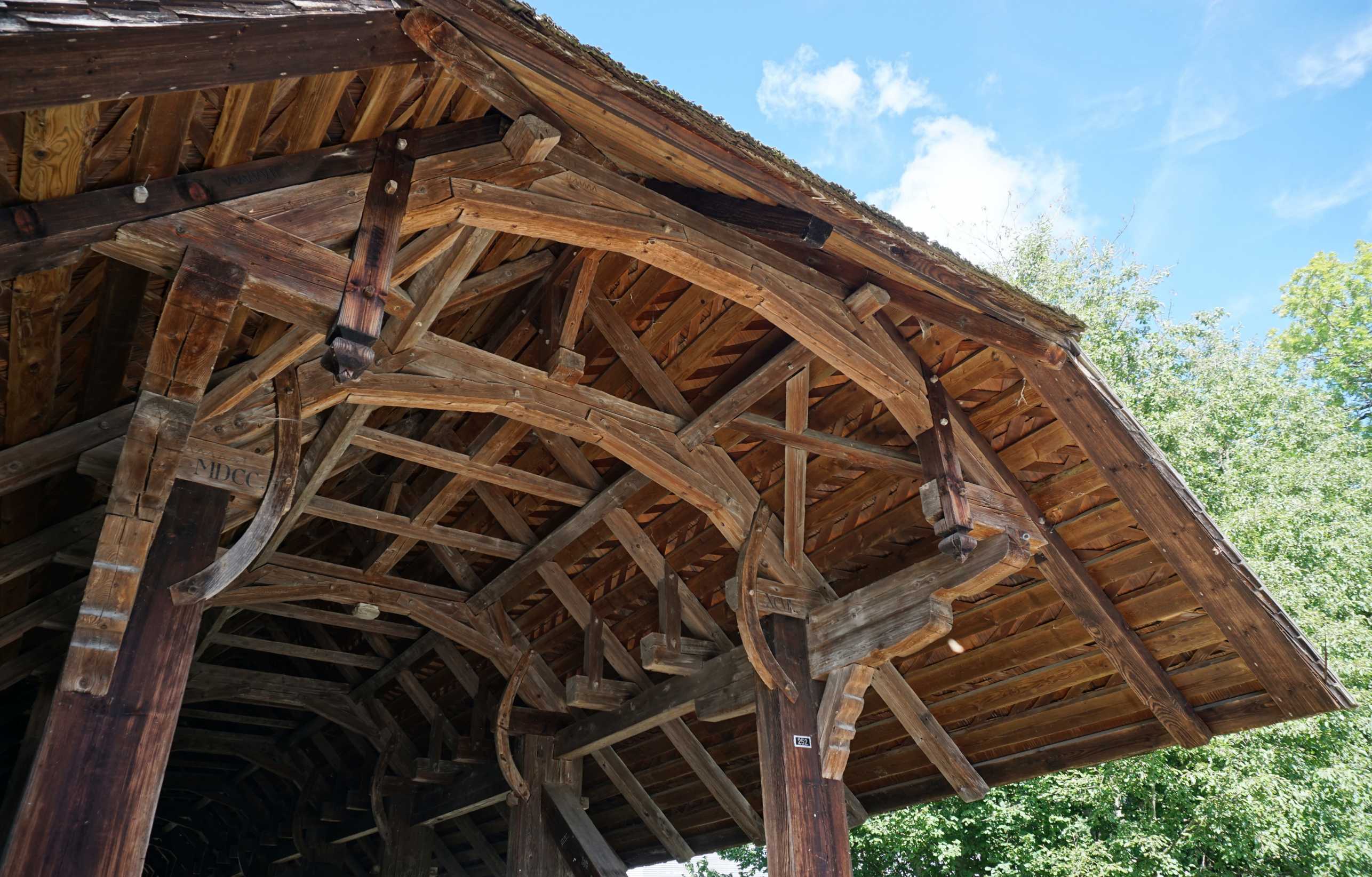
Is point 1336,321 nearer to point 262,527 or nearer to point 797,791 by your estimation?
point 797,791

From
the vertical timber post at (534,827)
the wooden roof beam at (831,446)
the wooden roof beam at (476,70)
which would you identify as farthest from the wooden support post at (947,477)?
the vertical timber post at (534,827)

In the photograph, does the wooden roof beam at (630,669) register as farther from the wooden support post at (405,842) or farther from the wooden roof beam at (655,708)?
the wooden support post at (405,842)

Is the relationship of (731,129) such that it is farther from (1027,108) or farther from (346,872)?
(1027,108)

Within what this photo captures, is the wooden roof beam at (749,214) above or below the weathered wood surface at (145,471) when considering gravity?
above

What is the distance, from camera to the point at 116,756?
Result: 3.18 m

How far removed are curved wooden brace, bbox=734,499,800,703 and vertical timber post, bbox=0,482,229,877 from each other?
2733 millimetres

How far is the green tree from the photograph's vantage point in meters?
16.1

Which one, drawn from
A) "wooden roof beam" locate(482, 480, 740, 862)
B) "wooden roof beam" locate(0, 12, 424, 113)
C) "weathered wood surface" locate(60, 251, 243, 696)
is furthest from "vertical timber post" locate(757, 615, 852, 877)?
"wooden roof beam" locate(0, 12, 424, 113)

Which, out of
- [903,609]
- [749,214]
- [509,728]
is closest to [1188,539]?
[903,609]

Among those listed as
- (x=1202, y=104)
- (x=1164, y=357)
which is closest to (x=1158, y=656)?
(x=1164, y=357)

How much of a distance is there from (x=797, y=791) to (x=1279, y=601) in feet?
21.3

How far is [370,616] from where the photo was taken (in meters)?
7.29

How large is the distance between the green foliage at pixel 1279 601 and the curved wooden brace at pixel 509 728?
690cm

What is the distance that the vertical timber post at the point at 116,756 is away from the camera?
118 inches
